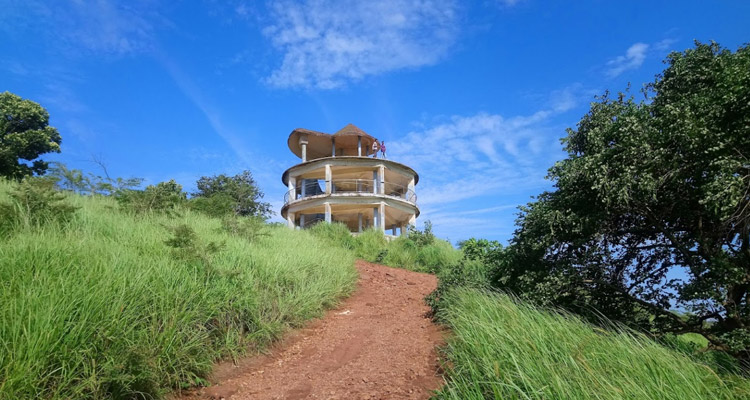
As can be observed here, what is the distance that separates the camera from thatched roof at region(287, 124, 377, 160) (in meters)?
29.2

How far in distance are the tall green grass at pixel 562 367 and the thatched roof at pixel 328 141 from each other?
24574mm

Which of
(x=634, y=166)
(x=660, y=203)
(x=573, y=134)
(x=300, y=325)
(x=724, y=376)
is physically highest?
(x=573, y=134)

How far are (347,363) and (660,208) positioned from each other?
4995 millimetres

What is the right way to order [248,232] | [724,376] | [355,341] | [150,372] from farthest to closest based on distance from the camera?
[248,232], [355,341], [724,376], [150,372]

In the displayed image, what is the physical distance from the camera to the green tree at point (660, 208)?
17.0 ft

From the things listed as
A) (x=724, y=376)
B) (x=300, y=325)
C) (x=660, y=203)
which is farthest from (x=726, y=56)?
(x=300, y=325)

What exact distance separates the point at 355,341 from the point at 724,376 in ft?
15.7

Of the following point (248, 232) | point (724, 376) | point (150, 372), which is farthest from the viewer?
point (248, 232)

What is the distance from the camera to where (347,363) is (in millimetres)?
6062

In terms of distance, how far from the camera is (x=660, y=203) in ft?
20.2

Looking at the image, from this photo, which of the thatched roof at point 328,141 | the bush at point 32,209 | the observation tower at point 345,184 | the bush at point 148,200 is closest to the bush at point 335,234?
the observation tower at point 345,184

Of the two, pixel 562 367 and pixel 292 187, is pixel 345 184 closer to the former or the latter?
pixel 292 187

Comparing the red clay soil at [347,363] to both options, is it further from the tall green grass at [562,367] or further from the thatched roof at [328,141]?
the thatched roof at [328,141]

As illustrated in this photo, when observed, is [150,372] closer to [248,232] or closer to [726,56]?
[248,232]
